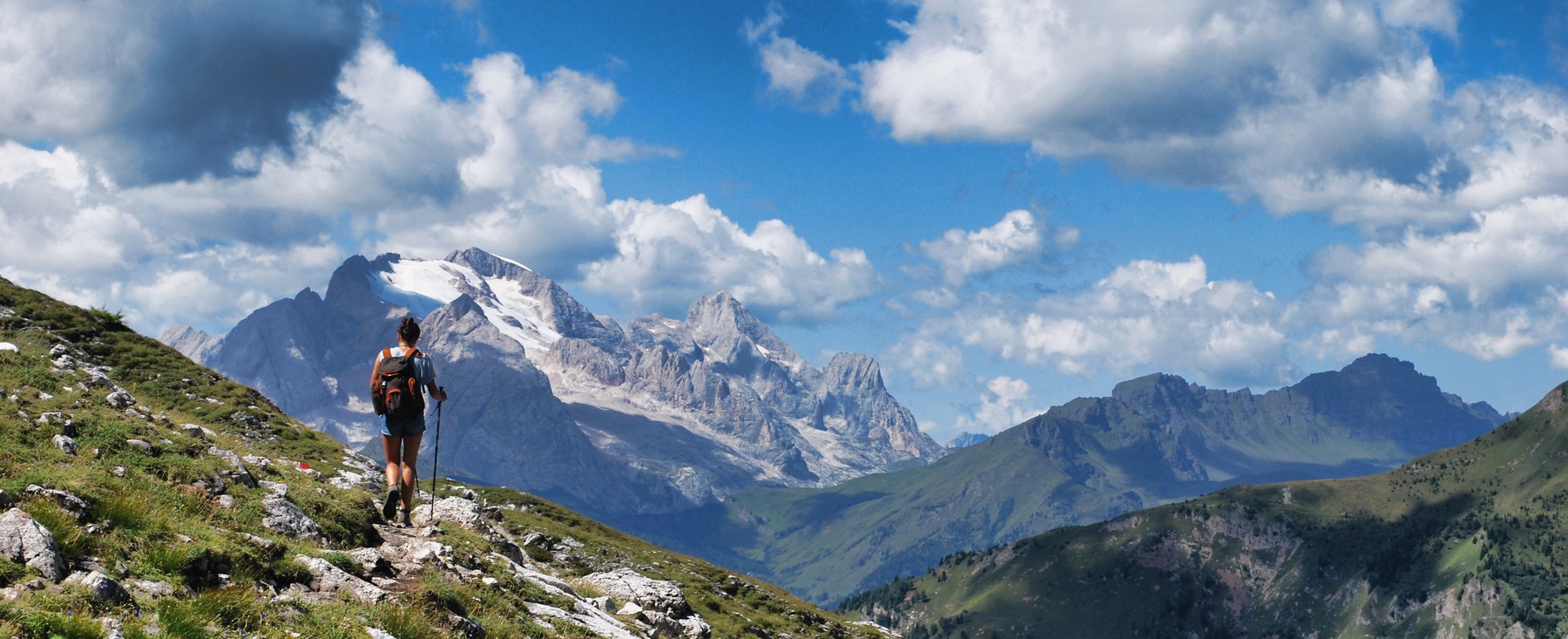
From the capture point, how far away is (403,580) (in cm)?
2455

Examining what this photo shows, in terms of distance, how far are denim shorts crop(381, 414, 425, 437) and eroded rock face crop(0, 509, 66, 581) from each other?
35.4 ft

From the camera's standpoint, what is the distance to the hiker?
2789 cm

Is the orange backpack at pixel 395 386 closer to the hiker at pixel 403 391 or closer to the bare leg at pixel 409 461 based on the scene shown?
the hiker at pixel 403 391

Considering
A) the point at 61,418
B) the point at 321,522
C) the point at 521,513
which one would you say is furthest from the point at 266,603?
the point at 521,513

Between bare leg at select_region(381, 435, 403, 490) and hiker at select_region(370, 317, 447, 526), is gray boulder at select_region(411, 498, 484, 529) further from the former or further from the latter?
hiker at select_region(370, 317, 447, 526)

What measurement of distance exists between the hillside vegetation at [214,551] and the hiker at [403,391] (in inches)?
98.3

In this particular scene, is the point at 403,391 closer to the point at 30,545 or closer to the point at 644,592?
the point at 30,545

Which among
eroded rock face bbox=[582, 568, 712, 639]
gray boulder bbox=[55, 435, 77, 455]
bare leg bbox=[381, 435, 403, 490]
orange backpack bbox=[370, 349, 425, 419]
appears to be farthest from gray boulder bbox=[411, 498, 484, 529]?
gray boulder bbox=[55, 435, 77, 455]

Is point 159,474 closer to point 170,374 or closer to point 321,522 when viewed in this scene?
point 321,522

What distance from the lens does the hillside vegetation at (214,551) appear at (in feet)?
55.0

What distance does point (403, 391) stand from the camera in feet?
91.6

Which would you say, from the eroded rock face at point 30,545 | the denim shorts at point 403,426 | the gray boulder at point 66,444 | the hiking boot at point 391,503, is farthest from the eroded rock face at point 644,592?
the eroded rock face at point 30,545

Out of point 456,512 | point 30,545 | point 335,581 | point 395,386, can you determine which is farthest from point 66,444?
point 456,512

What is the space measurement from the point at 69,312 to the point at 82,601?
62.1 m
